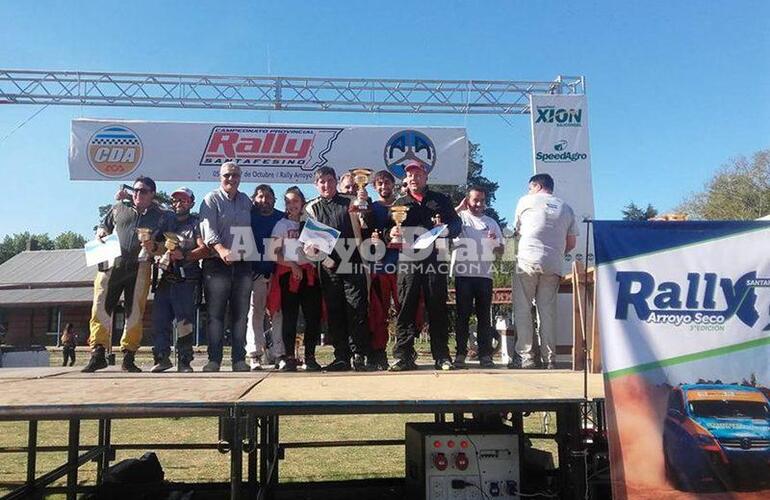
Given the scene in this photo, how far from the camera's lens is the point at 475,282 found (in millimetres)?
5562

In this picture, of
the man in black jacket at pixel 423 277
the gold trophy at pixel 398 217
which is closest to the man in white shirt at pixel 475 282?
the man in black jacket at pixel 423 277

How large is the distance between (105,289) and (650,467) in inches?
168

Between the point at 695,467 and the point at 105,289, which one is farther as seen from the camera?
the point at 105,289

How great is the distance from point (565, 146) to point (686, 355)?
8092 mm

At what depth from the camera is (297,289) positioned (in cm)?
536

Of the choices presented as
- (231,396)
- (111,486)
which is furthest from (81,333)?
(231,396)

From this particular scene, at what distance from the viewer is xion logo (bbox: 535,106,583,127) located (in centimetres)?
1064

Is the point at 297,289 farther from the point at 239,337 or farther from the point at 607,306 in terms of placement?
the point at 607,306

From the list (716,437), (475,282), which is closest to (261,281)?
(475,282)

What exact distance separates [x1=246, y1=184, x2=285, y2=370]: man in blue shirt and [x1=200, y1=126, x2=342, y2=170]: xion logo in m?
3.68

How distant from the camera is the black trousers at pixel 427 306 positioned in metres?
5.22

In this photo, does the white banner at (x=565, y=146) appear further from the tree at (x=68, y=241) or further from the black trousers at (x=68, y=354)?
the tree at (x=68, y=241)

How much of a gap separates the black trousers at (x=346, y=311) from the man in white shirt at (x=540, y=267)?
1.41m

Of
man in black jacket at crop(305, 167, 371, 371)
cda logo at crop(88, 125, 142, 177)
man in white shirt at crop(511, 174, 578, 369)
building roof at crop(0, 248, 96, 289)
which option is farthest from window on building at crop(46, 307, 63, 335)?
man in white shirt at crop(511, 174, 578, 369)
